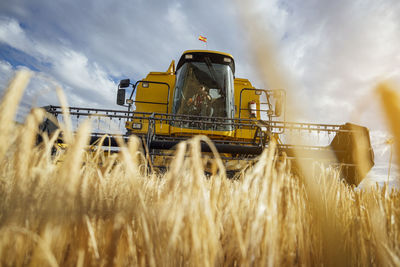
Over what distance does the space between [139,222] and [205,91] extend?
186 inches

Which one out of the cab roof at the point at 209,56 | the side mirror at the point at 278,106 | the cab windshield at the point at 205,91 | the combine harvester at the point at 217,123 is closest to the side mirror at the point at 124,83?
the combine harvester at the point at 217,123

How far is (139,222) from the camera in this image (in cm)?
63

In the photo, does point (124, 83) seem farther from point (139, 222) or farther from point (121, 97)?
point (139, 222)

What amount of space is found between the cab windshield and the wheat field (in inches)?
168

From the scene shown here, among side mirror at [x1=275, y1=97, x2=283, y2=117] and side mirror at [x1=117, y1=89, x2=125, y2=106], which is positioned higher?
side mirror at [x1=117, y1=89, x2=125, y2=106]

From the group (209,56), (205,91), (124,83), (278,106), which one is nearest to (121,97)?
(124,83)

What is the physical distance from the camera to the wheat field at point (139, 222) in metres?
0.49

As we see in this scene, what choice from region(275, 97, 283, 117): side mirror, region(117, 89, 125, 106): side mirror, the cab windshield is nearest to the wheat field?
region(275, 97, 283, 117): side mirror

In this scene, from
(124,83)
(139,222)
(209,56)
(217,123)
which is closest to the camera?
(139,222)

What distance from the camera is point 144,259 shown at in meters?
0.57

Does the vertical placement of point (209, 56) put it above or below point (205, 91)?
above

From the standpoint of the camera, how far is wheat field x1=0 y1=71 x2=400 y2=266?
0.49 metres

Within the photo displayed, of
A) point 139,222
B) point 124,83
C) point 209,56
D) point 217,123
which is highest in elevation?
point 209,56

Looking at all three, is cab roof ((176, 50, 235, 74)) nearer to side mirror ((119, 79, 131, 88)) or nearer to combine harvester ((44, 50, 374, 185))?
combine harvester ((44, 50, 374, 185))
